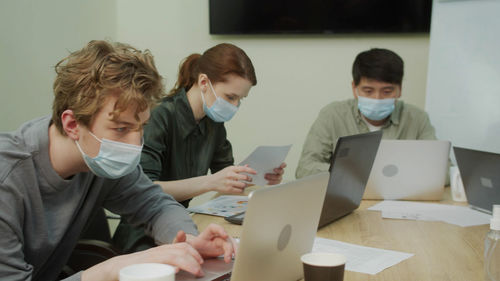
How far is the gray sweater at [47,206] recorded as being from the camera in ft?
3.49

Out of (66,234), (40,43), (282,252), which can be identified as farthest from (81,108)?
(40,43)

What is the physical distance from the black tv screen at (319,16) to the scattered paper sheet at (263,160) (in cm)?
146

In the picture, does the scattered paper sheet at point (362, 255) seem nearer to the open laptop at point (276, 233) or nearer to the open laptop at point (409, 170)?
the open laptop at point (276, 233)

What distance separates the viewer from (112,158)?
1233 mm

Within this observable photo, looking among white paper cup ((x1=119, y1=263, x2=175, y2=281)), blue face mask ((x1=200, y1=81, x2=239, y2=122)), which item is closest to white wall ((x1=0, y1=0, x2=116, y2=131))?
blue face mask ((x1=200, y1=81, x2=239, y2=122))

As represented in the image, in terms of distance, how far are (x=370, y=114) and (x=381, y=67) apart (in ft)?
0.73

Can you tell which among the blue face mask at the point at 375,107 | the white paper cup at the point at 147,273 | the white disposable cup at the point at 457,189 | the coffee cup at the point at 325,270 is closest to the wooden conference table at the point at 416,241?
the coffee cup at the point at 325,270

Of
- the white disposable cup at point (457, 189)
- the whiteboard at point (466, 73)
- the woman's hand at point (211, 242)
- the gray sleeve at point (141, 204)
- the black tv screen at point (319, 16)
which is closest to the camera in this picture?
the woman's hand at point (211, 242)

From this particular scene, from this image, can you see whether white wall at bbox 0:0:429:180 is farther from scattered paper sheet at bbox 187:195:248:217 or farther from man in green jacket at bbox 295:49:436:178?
scattered paper sheet at bbox 187:195:248:217

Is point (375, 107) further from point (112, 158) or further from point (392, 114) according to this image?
point (112, 158)

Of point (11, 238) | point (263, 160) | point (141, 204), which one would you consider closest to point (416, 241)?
point (263, 160)

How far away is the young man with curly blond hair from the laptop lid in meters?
0.48

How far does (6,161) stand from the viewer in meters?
1.09

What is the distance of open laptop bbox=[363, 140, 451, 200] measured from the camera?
1946 millimetres
